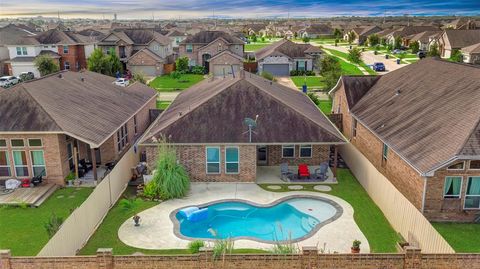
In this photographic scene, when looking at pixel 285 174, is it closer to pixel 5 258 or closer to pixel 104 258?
pixel 104 258

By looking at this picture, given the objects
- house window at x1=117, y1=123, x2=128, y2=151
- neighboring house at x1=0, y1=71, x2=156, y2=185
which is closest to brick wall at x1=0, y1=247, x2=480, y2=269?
neighboring house at x1=0, y1=71, x2=156, y2=185

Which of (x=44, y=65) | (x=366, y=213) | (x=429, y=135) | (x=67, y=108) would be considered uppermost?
(x=67, y=108)

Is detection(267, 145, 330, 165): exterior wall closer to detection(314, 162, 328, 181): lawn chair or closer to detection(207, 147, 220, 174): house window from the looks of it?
detection(314, 162, 328, 181): lawn chair

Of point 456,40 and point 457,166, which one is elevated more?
point 456,40

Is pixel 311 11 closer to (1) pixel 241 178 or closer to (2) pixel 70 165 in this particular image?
(1) pixel 241 178

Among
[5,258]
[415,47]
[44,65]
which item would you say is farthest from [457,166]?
[415,47]

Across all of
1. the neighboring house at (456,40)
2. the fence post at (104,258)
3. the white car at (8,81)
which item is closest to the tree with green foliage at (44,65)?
the white car at (8,81)

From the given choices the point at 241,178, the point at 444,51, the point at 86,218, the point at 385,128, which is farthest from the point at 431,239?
the point at 444,51
